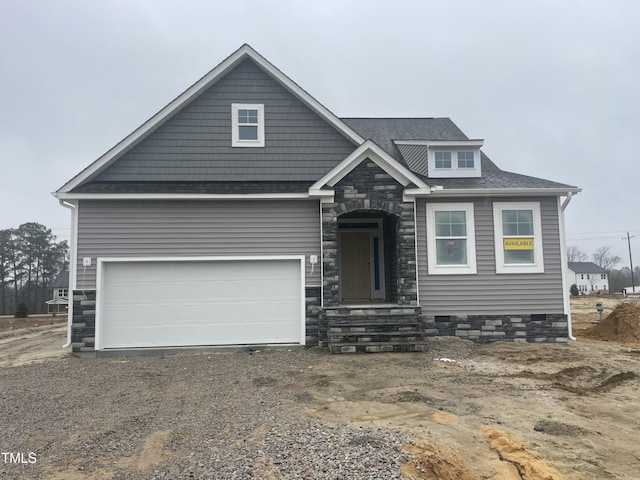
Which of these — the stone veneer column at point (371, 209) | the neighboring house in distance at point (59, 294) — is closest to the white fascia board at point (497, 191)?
the stone veneer column at point (371, 209)

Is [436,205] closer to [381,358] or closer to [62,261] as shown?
[381,358]

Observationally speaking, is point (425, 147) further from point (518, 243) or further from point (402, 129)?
point (518, 243)

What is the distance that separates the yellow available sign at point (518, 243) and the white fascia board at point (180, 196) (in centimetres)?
498

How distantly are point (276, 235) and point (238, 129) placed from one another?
2841mm

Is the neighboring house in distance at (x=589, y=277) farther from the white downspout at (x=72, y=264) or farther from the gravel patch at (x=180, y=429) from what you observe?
the white downspout at (x=72, y=264)

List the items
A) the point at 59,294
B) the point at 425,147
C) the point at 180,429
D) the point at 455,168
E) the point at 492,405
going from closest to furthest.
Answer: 1. the point at 180,429
2. the point at 492,405
3. the point at 455,168
4. the point at 425,147
5. the point at 59,294

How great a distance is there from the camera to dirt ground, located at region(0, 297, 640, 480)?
11.9ft

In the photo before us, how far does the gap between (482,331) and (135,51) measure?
17.5 meters

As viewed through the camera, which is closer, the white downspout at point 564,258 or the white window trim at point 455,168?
the white downspout at point 564,258

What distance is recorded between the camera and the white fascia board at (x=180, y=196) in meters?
9.02

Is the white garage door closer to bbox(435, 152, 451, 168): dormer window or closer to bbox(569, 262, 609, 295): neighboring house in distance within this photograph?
bbox(435, 152, 451, 168): dormer window

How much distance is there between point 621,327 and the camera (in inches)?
482

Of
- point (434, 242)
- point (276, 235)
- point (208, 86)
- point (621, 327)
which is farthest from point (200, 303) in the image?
point (621, 327)

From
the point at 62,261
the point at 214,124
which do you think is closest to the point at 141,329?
the point at 214,124
